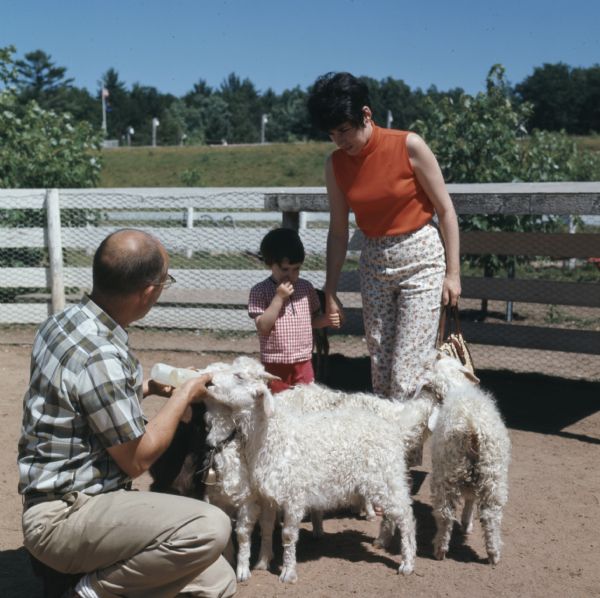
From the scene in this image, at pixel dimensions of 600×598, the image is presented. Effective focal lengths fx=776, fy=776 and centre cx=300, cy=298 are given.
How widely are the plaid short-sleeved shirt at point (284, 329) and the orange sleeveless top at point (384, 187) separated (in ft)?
2.04

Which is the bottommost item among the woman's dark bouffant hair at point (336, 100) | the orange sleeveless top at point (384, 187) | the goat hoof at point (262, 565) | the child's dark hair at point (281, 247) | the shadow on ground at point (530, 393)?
the shadow on ground at point (530, 393)

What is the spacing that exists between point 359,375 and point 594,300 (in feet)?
7.31

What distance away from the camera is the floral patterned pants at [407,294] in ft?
13.3

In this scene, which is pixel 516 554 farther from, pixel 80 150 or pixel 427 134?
pixel 80 150

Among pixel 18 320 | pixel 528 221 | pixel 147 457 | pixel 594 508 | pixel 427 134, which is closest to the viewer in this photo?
pixel 147 457

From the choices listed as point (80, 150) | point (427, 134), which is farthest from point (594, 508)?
point (80, 150)

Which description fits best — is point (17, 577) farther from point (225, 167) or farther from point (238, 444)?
point (225, 167)

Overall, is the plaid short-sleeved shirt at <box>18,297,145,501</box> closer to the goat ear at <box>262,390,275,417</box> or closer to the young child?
the goat ear at <box>262,390,275,417</box>

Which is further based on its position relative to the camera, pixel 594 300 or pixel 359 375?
pixel 359 375

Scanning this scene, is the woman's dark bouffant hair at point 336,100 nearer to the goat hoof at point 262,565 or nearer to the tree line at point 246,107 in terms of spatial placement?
the goat hoof at point 262,565

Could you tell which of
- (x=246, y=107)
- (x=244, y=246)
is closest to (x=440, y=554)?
(x=244, y=246)

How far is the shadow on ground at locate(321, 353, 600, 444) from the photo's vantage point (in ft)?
20.1

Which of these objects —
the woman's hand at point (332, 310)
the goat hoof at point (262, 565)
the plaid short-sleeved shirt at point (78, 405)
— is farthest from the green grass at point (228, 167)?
the plaid short-sleeved shirt at point (78, 405)

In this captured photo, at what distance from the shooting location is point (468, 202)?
19.7ft
